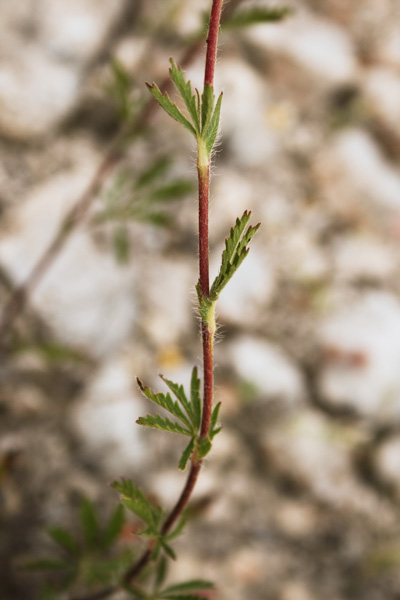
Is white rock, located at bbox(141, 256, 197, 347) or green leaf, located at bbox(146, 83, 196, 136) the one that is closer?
green leaf, located at bbox(146, 83, 196, 136)

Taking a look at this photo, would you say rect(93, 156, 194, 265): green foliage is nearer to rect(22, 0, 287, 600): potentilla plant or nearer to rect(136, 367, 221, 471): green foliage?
rect(22, 0, 287, 600): potentilla plant

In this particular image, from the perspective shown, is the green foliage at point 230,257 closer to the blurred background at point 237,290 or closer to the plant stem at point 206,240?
the plant stem at point 206,240

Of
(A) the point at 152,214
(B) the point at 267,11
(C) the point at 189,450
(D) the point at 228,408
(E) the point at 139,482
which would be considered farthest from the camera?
(D) the point at 228,408

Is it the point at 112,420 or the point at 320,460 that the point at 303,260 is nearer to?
the point at 320,460

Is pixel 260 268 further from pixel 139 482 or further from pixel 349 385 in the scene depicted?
pixel 139 482

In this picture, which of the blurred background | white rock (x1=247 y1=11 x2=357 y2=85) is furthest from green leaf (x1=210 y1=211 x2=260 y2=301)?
white rock (x1=247 y1=11 x2=357 y2=85)

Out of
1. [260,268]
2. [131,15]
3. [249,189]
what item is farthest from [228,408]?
[131,15]

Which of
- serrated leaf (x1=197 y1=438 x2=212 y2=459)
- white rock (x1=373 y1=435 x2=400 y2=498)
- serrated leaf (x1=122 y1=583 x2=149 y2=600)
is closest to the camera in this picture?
serrated leaf (x1=197 y1=438 x2=212 y2=459)
